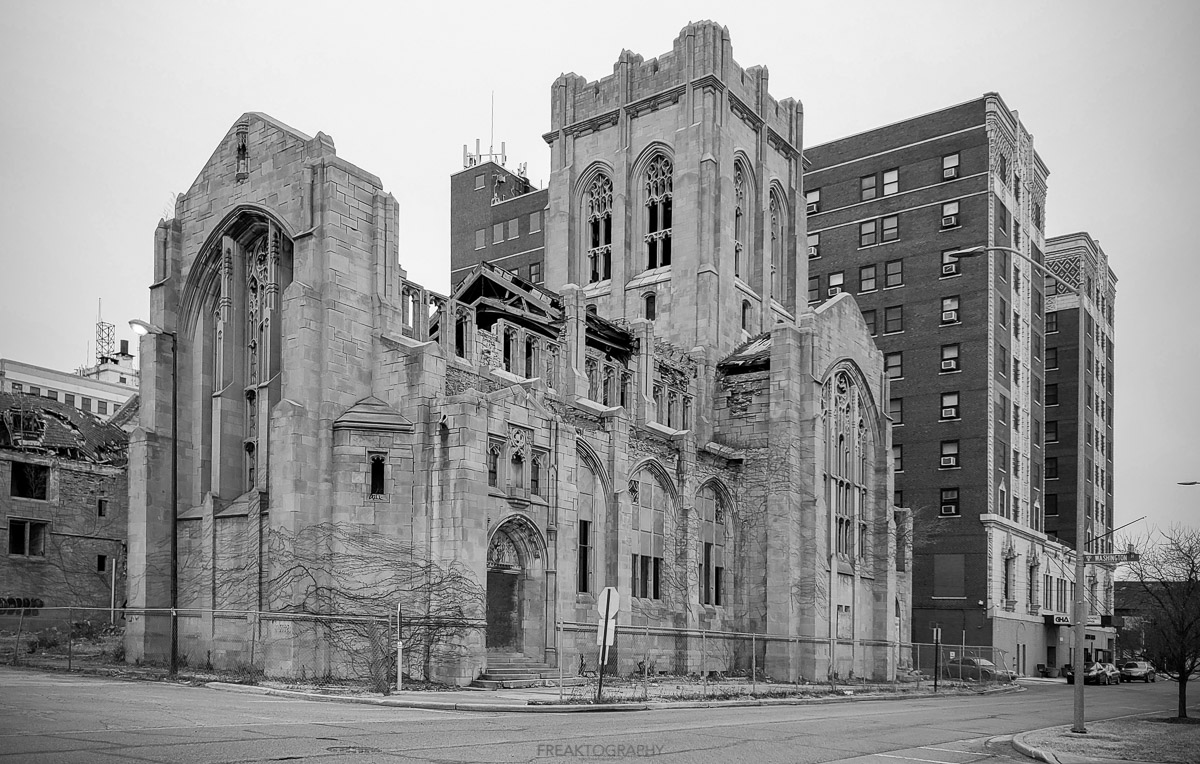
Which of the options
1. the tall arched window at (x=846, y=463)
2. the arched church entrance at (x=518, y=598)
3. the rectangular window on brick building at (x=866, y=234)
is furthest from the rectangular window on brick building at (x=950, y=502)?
the arched church entrance at (x=518, y=598)

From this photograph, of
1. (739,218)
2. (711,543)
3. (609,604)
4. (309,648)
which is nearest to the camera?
(609,604)

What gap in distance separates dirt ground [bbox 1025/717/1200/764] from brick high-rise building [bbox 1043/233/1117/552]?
5980 centimetres

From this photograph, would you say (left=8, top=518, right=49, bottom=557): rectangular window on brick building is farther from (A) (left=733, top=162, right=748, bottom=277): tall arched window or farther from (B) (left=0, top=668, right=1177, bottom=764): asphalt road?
(A) (left=733, top=162, right=748, bottom=277): tall arched window

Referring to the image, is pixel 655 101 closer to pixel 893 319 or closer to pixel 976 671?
pixel 893 319

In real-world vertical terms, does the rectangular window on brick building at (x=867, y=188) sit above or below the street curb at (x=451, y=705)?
above

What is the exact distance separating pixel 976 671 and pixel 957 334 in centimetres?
2164

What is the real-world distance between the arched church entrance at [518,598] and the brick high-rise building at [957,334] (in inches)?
1473

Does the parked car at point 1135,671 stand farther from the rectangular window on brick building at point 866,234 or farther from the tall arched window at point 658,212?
the tall arched window at point 658,212

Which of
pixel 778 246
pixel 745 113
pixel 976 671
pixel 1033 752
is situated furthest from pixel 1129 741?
pixel 778 246

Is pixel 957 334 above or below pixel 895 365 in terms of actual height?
above

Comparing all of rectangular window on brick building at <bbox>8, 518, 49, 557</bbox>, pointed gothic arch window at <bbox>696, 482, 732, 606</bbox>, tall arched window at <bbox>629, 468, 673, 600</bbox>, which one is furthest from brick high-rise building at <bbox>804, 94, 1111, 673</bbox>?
rectangular window on brick building at <bbox>8, 518, 49, 557</bbox>

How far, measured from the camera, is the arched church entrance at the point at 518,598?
34.7 m

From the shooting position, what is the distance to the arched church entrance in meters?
34.7

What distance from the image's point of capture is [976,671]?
5709 cm
